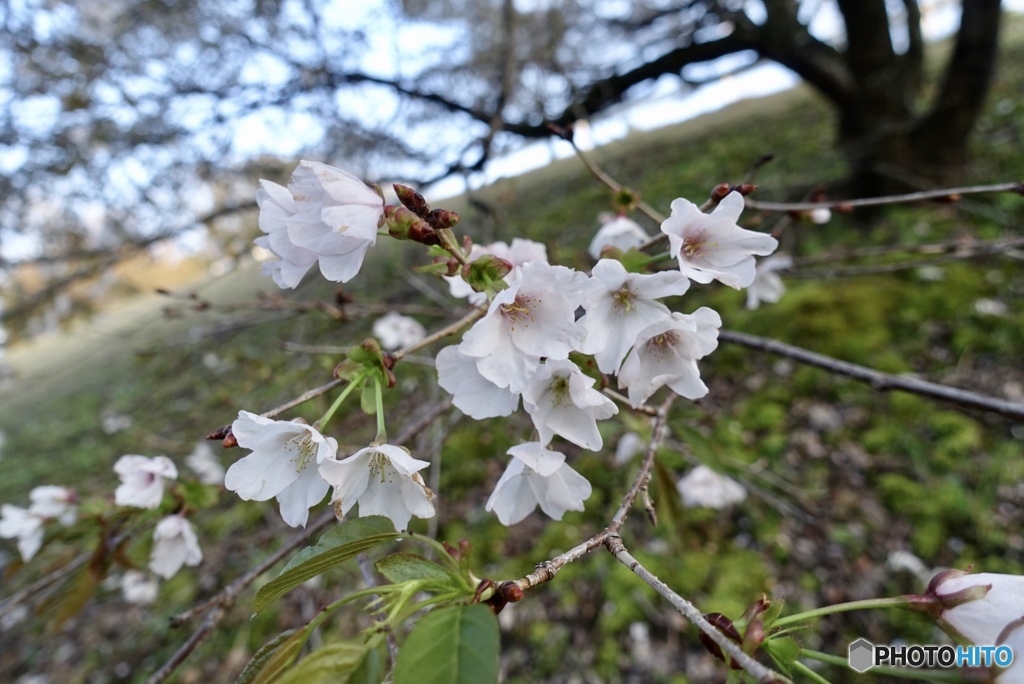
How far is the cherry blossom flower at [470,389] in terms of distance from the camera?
55 centimetres

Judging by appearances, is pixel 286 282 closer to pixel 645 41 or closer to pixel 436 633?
pixel 436 633

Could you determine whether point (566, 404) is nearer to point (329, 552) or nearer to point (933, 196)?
point (329, 552)

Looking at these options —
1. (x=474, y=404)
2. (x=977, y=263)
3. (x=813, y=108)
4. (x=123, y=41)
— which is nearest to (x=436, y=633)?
(x=474, y=404)

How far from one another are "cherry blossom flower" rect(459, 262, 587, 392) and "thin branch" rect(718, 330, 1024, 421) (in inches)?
9.9

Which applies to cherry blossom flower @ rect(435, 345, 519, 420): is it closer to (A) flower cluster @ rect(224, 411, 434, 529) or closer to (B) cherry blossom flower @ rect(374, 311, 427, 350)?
(A) flower cluster @ rect(224, 411, 434, 529)

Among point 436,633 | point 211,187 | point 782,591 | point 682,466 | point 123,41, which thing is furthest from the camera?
point 211,187

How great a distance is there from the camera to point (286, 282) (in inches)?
23.9

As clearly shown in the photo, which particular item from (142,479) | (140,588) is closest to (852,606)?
A: (142,479)

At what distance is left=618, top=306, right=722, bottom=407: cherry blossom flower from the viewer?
56 cm

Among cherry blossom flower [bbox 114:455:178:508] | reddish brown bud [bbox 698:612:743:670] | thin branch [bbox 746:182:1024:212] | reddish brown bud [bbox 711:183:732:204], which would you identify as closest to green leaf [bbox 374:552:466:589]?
reddish brown bud [bbox 698:612:743:670]

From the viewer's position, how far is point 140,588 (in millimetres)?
2416

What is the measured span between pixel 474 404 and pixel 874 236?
152 inches

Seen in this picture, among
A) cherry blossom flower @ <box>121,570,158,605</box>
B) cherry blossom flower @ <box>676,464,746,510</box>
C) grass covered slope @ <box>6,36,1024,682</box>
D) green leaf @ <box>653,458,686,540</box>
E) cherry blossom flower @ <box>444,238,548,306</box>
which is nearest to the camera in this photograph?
cherry blossom flower @ <box>444,238,548,306</box>

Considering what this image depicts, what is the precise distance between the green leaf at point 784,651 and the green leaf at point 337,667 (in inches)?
14.7
